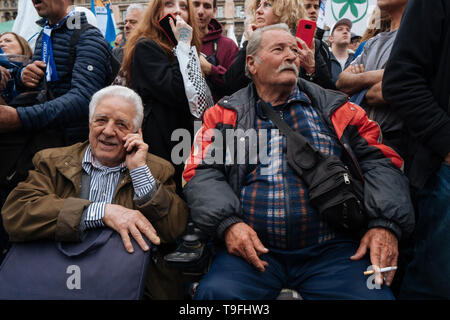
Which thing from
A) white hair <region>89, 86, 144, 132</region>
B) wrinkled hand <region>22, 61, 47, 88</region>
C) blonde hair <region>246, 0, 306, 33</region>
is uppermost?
blonde hair <region>246, 0, 306, 33</region>

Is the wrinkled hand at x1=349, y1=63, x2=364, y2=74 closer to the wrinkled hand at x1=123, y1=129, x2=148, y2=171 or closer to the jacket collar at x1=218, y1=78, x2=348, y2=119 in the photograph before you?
the jacket collar at x1=218, y1=78, x2=348, y2=119

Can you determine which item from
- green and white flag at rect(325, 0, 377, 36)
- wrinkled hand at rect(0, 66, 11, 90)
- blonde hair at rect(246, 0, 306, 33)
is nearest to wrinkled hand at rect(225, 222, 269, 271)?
blonde hair at rect(246, 0, 306, 33)

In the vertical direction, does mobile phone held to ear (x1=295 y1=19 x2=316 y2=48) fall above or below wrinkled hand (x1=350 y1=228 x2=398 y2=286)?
above

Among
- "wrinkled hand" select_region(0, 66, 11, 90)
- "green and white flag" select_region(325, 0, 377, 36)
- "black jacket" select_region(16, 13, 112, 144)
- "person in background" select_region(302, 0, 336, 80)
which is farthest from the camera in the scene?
"green and white flag" select_region(325, 0, 377, 36)

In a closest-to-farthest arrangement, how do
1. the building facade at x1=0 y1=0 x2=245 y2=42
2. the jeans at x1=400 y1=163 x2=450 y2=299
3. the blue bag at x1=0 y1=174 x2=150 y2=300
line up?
the blue bag at x1=0 y1=174 x2=150 y2=300, the jeans at x1=400 y1=163 x2=450 y2=299, the building facade at x1=0 y1=0 x2=245 y2=42

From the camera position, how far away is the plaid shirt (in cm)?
207

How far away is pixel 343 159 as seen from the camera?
7.62 feet

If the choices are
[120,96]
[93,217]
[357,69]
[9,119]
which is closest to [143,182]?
[93,217]

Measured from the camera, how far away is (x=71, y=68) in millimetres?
2809

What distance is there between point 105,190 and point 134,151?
325 millimetres

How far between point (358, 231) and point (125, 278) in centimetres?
146

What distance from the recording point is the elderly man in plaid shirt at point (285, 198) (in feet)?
6.39

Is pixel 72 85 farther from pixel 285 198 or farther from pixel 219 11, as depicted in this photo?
pixel 219 11
